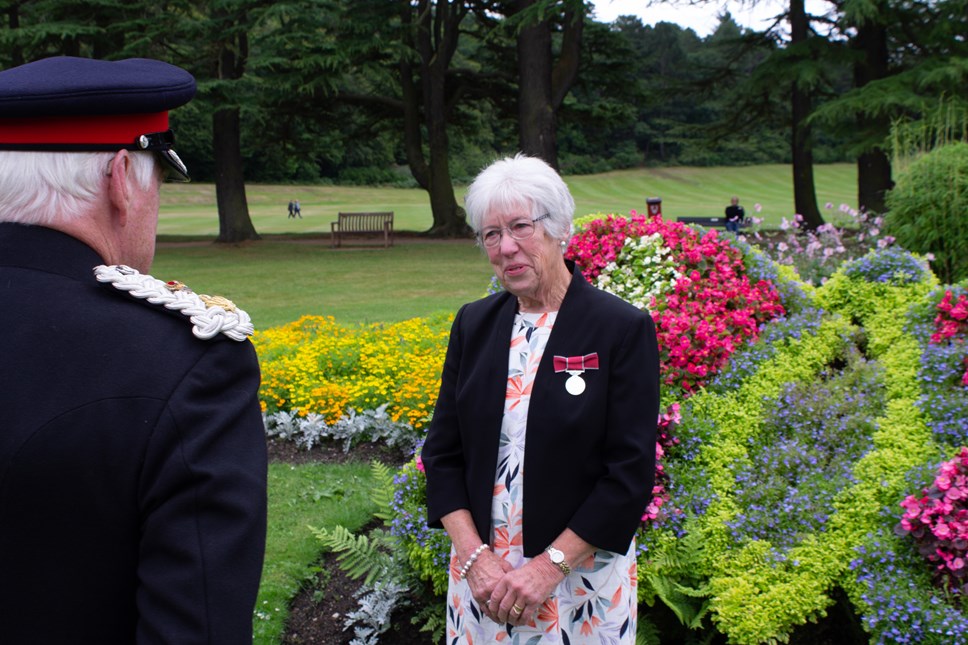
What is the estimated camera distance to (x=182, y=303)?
1.51 m

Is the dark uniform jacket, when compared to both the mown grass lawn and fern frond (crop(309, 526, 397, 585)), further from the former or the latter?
the mown grass lawn

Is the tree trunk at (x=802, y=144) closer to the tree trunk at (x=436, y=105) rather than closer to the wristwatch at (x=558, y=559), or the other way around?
the tree trunk at (x=436, y=105)

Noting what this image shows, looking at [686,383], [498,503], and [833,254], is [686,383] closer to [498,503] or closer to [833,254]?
[498,503]

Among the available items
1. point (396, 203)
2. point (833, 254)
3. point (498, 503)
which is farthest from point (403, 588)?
point (396, 203)

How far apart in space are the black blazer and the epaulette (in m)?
1.25

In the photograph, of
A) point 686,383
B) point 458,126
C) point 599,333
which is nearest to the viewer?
point 599,333

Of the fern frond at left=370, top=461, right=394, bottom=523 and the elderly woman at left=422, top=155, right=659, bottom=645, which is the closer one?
the elderly woman at left=422, top=155, right=659, bottom=645

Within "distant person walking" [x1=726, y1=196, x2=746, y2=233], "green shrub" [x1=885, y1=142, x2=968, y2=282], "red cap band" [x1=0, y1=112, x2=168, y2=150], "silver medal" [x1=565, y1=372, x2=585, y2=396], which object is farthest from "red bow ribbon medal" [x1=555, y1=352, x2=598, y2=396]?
"distant person walking" [x1=726, y1=196, x2=746, y2=233]

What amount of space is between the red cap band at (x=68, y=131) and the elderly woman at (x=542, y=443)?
143cm

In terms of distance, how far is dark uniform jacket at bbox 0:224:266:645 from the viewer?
1.38 metres

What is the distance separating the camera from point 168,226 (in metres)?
37.2

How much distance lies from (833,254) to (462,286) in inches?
298

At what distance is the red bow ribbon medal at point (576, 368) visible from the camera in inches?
102

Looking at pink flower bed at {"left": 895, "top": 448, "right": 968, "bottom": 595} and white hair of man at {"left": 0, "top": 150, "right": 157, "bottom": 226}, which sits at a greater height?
white hair of man at {"left": 0, "top": 150, "right": 157, "bottom": 226}
